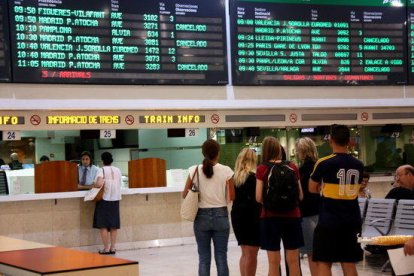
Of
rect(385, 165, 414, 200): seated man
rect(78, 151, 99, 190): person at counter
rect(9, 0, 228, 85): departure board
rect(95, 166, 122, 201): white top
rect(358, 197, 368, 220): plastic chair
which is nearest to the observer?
rect(385, 165, 414, 200): seated man

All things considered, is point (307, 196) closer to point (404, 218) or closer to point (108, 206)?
point (404, 218)

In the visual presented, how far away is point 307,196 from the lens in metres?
7.10

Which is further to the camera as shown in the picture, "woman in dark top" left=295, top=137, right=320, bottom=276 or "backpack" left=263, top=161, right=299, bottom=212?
"woman in dark top" left=295, top=137, right=320, bottom=276

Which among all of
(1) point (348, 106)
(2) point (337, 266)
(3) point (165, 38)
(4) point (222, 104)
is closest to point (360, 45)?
(1) point (348, 106)

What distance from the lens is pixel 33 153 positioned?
13.3 m

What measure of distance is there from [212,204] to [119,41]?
13.5ft

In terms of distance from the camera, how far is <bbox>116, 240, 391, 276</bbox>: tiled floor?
8859mm

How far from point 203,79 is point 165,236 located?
272 centimetres

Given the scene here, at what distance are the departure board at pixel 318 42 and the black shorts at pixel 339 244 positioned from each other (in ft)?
17.8

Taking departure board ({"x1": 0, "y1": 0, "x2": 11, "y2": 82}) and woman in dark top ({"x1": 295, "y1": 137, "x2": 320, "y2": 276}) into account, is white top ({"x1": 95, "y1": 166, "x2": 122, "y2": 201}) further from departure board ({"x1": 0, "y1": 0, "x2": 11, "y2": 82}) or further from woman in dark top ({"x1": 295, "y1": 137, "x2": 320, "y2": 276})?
woman in dark top ({"x1": 295, "y1": 137, "x2": 320, "y2": 276})

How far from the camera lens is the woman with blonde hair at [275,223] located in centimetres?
652

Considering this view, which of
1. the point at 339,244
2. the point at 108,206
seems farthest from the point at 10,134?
the point at 339,244

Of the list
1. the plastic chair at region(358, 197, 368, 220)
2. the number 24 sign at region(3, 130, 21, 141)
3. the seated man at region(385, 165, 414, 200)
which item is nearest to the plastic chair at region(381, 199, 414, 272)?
the seated man at region(385, 165, 414, 200)

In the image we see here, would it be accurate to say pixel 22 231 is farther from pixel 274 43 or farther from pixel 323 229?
pixel 323 229
